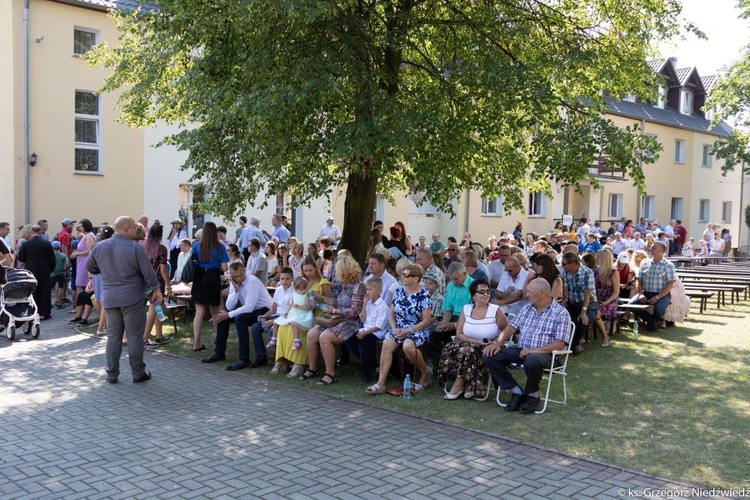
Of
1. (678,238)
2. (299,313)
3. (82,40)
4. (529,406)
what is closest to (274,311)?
(299,313)

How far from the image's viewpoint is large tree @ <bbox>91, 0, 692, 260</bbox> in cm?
1009

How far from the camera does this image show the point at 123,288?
8836 mm

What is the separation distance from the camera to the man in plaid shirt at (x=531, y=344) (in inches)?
299

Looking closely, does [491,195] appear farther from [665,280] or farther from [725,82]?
[725,82]

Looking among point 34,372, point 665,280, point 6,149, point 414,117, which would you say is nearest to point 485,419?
point 414,117

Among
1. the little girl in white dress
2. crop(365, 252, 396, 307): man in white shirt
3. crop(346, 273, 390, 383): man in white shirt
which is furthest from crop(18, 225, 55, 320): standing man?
crop(365, 252, 396, 307): man in white shirt

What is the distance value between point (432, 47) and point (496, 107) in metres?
3.25

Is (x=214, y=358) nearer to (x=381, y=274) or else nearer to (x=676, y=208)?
(x=381, y=274)

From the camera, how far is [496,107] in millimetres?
A: 10750

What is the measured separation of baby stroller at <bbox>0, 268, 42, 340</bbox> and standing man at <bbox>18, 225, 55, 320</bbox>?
1650 millimetres

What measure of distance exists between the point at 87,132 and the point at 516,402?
60.7ft

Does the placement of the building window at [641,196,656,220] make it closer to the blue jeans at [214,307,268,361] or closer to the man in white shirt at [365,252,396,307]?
the man in white shirt at [365,252,396,307]

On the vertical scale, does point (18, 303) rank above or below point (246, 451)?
above

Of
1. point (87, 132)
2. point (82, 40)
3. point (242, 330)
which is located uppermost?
point (82, 40)
